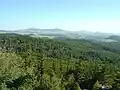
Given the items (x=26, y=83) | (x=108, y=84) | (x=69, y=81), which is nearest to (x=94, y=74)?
(x=108, y=84)

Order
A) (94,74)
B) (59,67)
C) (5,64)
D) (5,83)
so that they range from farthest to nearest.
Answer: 1. (59,67)
2. (94,74)
3. (5,64)
4. (5,83)

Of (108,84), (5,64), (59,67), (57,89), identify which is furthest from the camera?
(59,67)

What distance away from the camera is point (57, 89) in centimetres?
4122

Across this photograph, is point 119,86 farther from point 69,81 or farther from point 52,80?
point 52,80

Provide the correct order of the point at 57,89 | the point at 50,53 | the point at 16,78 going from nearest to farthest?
1. the point at 16,78
2. the point at 57,89
3. the point at 50,53

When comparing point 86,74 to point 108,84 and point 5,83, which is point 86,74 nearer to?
point 108,84

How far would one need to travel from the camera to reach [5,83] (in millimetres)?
31188

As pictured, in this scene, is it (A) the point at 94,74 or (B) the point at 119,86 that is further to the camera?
(A) the point at 94,74

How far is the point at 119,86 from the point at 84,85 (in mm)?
11075

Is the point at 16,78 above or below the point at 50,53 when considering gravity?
above

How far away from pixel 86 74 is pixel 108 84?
798 centimetres

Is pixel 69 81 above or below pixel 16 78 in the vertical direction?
below

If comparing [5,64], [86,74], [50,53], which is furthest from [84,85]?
[50,53]

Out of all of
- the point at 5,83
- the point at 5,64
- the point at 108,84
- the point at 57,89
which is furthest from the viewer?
the point at 108,84
